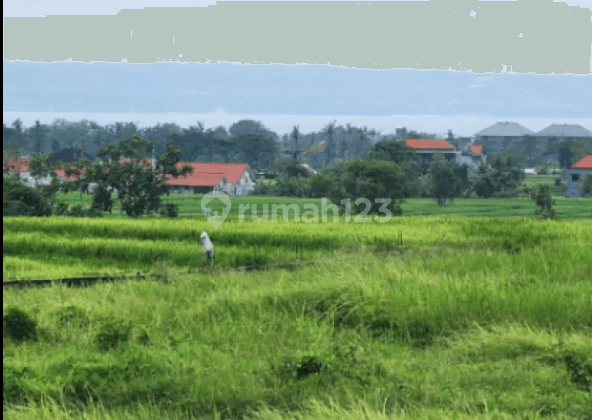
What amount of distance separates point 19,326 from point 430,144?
53.0m

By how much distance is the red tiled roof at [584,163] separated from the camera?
56.5 meters

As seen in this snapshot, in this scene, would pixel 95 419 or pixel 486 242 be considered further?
pixel 486 242

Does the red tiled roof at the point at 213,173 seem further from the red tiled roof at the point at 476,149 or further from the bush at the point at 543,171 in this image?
the bush at the point at 543,171

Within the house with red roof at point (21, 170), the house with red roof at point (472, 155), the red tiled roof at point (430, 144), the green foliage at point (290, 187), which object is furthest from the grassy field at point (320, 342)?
the house with red roof at point (472, 155)

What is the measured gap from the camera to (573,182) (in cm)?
5547

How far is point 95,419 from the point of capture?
5.22 m

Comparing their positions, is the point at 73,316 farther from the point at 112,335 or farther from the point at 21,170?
the point at 21,170

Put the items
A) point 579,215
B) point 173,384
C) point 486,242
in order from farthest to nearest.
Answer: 1. point 579,215
2. point 486,242
3. point 173,384

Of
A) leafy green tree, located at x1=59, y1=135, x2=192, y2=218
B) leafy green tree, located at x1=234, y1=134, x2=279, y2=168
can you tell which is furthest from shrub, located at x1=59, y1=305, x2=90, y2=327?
leafy green tree, located at x1=234, y1=134, x2=279, y2=168

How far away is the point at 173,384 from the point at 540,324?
4015mm

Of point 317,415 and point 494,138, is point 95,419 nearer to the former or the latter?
point 317,415

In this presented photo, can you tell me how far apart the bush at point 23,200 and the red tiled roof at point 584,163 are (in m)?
39.3

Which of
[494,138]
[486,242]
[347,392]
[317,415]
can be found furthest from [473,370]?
[494,138]

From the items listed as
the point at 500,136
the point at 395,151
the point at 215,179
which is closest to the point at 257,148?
the point at 395,151
